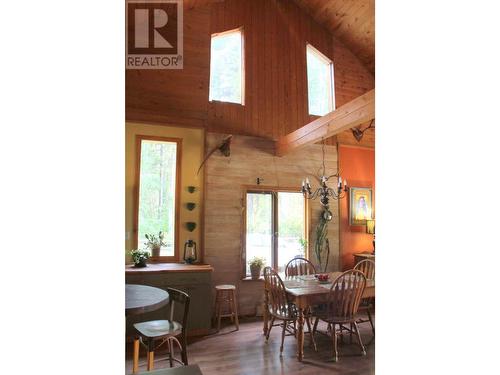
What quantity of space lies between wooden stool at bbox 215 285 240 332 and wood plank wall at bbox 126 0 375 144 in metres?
2.39

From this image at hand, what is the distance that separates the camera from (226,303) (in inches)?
197

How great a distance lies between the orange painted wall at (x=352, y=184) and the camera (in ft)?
20.0

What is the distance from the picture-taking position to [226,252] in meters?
5.14

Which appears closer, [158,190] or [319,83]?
[158,190]

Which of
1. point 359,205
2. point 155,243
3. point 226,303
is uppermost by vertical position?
point 359,205

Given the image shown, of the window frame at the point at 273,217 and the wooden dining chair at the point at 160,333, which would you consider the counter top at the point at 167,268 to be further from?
the wooden dining chair at the point at 160,333

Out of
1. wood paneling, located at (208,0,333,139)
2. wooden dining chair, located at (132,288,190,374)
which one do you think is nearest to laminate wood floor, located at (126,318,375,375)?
wooden dining chair, located at (132,288,190,374)

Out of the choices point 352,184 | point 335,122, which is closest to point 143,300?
point 335,122

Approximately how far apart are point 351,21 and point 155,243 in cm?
498

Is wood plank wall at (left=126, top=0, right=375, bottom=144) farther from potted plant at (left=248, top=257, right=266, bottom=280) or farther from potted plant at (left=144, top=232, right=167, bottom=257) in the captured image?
potted plant at (left=248, top=257, right=266, bottom=280)

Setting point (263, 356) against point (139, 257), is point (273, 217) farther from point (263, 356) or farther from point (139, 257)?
point (263, 356)
